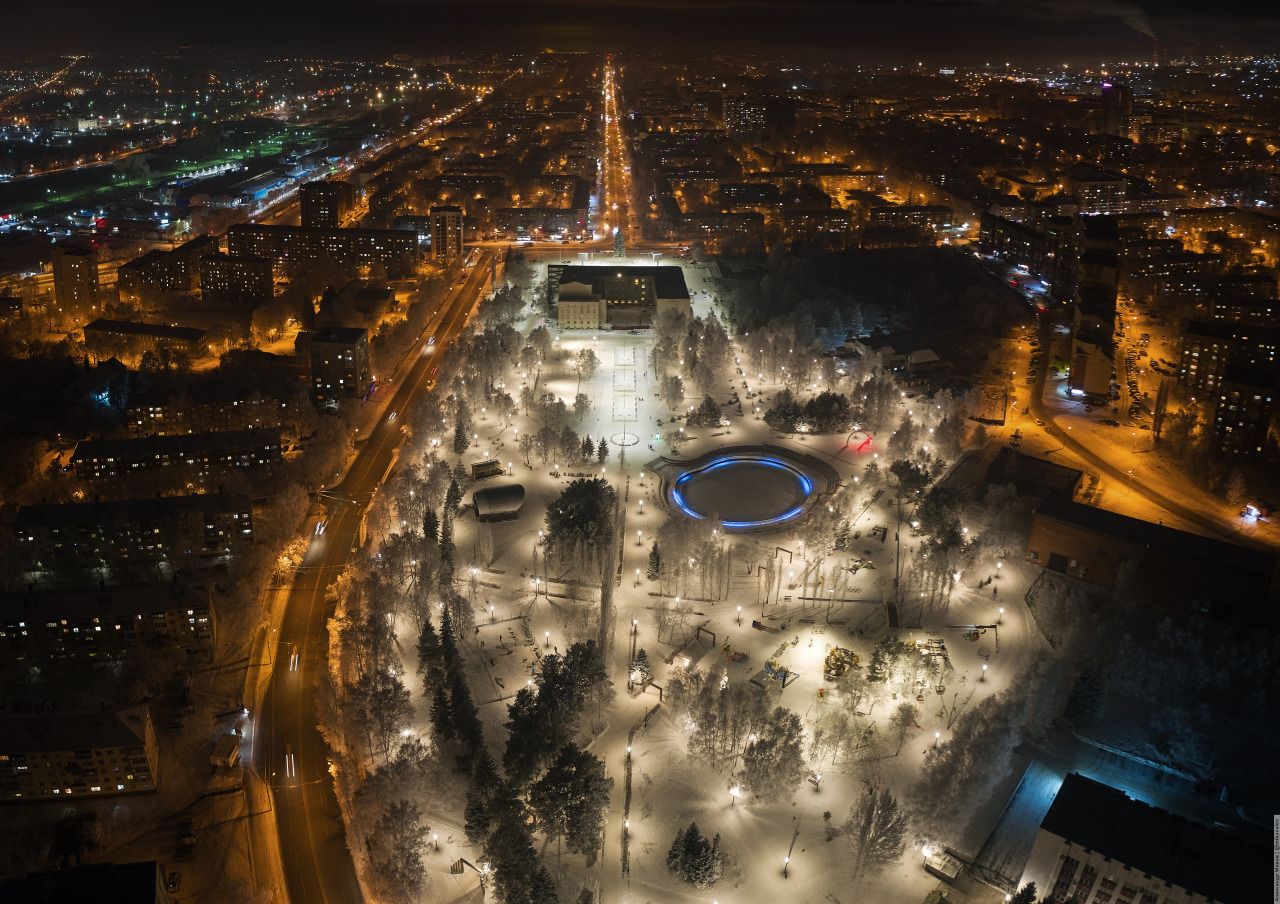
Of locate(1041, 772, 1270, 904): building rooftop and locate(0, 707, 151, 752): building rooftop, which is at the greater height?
locate(1041, 772, 1270, 904): building rooftop

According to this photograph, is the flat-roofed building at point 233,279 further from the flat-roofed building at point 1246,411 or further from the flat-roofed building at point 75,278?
the flat-roofed building at point 1246,411

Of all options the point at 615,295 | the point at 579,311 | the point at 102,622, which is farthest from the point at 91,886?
the point at 615,295

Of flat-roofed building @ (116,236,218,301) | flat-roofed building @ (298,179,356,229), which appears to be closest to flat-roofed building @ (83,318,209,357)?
flat-roofed building @ (116,236,218,301)

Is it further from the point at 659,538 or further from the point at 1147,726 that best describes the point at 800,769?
the point at 659,538

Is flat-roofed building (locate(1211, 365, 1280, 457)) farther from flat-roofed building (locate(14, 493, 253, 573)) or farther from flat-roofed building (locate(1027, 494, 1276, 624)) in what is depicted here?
flat-roofed building (locate(14, 493, 253, 573))

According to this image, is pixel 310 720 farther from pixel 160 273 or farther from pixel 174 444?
pixel 160 273

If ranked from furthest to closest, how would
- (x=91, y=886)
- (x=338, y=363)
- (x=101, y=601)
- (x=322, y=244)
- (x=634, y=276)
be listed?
(x=322, y=244)
(x=634, y=276)
(x=338, y=363)
(x=101, y=601)
(x=91, y=886)

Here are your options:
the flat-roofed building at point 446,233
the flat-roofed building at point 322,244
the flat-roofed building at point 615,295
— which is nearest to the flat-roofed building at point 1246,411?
the flat-roofed building at point 615,295
